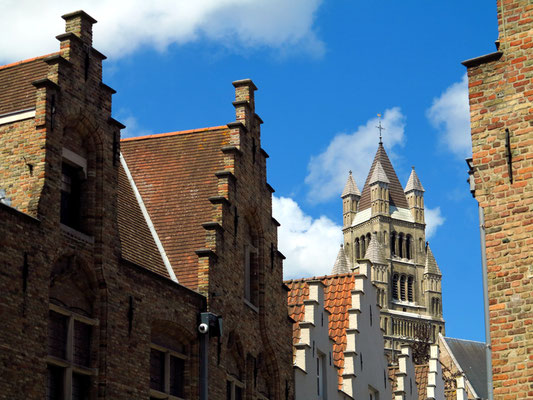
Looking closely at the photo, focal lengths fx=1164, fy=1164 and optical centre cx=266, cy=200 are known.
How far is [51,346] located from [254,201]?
28.1ft

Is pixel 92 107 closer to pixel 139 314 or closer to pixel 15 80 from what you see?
pixel 15 80

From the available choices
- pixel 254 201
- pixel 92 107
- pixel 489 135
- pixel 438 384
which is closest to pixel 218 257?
pixel 254 201

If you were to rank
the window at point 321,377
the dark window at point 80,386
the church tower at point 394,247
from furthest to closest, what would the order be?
the church tower at point 394,247 → the window at point 321,377 → the dark window at point 80,386

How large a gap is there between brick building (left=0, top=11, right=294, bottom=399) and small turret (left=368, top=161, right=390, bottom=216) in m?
165

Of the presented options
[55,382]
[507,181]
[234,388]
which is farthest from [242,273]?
[507,181]

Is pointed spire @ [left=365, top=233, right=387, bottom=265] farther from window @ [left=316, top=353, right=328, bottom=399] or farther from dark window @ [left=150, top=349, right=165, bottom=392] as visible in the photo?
dark window @ [left=150, top=349, right=165, bottom=392]

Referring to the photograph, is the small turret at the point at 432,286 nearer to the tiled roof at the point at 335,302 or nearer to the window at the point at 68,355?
the tiled roof at the point at 335,302

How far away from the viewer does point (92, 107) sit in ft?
67.2

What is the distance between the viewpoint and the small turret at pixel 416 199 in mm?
194125

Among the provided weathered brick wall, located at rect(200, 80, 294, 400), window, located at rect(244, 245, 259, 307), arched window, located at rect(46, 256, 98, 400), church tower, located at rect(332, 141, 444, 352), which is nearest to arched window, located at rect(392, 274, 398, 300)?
church tower, located at rect(332, 141, 444, 352)

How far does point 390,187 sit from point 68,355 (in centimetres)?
17722

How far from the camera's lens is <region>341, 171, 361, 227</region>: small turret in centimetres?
19638

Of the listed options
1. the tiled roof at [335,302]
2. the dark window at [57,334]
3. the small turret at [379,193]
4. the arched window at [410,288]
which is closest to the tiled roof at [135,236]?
the dark window at [57,334]

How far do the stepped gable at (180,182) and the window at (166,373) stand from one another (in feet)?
5.38
